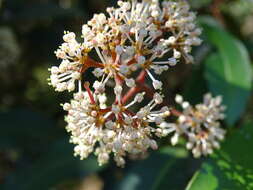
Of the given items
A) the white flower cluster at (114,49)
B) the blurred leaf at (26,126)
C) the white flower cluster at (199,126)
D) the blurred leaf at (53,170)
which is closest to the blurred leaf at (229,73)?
the white flower cluster at (199,126)

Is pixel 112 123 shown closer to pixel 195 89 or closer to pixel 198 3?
pixel 195 89

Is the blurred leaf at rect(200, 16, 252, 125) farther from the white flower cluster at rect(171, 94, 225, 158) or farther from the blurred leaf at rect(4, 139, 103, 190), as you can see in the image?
the blurred leaf at rect(4, 139, 103, 190)

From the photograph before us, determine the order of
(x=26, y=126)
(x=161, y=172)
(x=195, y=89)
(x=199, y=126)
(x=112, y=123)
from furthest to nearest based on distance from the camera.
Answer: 1. (x=26, y=126)
2. (x=195, y=89)
3. (x=161, y=172)
4. (x=199, y=126)
5. (x=112, y=123)

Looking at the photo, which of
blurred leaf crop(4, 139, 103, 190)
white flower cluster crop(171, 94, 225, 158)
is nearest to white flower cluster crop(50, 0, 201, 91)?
white flower cluster crop(171, 94, 225, 158)

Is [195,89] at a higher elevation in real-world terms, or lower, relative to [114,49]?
lower

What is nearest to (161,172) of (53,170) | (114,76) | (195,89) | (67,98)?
(195,89)

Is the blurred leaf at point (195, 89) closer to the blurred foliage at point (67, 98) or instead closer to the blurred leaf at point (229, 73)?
the blurred foliage at point (67, 98)

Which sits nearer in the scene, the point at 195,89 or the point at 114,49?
the point at 114,49
